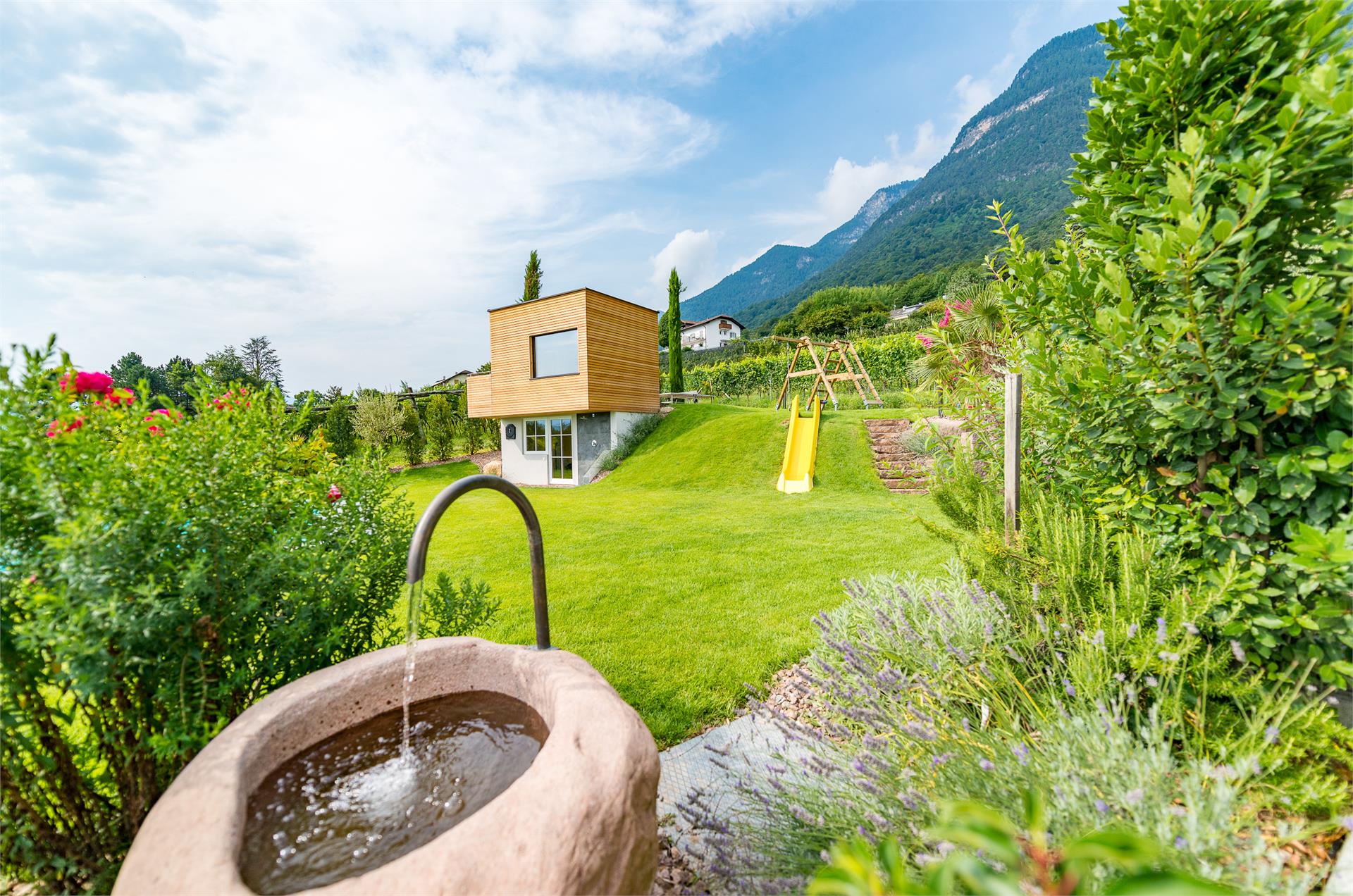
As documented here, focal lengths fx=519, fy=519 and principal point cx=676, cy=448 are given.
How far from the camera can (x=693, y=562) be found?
586cm

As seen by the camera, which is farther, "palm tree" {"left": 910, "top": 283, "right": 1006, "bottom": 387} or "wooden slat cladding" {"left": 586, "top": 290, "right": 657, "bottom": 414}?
"wooden slat cladding" {"left": 586, "top": 290, "right": 657, "bottom": 414}

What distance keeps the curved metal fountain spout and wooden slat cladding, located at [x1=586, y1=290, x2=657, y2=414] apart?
42.7 feet

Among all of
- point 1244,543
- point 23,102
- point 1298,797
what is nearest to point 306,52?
point 23,102

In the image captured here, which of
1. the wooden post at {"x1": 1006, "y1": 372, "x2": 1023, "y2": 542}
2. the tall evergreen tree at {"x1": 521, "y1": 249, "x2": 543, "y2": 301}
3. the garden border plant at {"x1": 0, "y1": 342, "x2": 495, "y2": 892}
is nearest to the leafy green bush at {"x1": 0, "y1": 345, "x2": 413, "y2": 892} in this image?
the garden border plant at {"x1": 0, "y1": 342, "x2": 495, "y2": 892}

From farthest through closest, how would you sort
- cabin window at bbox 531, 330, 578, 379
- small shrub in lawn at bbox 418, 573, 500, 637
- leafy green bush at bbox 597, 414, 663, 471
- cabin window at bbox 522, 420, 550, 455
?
cabin window at bbox 522, 420, 550, 455, leafy green bush at bbox 597, 414, 663, 471, cabin window at bbox 531, 330, 578, 379, small shrub in lawn at bbox 418, 573, 500, 637

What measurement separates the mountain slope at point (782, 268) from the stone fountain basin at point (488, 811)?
509ft

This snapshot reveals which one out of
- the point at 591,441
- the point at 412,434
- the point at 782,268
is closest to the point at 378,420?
the point at 412,434

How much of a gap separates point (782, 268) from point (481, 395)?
6501 inches

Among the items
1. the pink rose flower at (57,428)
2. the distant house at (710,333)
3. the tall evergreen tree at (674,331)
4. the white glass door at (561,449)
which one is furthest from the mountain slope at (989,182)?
the pink rose flower at (57,428)

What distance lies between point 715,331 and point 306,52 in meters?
80.5

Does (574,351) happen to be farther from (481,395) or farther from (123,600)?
(123,600)

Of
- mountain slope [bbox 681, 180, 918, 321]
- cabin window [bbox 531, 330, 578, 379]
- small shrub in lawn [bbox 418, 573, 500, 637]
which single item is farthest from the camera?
mountain slope [bbox 681, 180, 918, 321]

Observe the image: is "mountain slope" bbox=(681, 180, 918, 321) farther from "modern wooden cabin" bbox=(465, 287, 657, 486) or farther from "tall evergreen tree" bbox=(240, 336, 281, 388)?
"modern wooden cabin" bbox=(465, 287, 657, 486)

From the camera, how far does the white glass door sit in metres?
16.0
